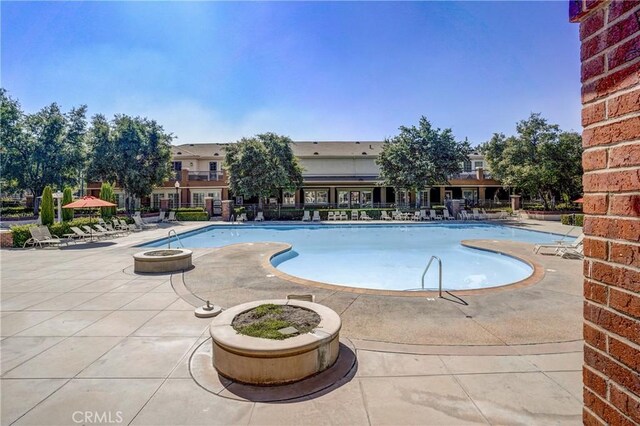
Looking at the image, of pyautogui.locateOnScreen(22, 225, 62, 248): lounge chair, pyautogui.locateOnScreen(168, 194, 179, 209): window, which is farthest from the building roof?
pyautogui.locateOnScreen(22, 225, 62, 248): lounge chair

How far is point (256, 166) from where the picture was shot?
2916cm

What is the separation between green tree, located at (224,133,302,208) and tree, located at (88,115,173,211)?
6.39 m

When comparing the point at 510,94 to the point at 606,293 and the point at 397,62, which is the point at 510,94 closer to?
the point at 397,62

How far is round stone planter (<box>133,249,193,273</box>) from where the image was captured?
998 centimetres

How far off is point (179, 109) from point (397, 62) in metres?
13.1

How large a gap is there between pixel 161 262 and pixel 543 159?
3039cm

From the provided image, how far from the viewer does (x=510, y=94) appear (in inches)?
709

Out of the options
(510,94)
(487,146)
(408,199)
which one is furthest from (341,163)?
(510,94)

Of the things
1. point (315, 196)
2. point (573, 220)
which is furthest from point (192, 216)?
point (573, 220)

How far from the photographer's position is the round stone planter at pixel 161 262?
9977 mm

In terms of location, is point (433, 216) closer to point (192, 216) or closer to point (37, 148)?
point (192, 216)

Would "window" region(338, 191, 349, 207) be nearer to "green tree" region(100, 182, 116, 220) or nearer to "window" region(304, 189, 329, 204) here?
"window" region(304, 189, 329, 204)

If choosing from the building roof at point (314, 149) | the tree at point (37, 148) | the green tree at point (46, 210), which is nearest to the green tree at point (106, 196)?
the green tree at point (46, 210)

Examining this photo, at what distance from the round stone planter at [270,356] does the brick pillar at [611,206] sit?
308cm
